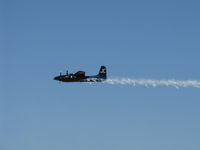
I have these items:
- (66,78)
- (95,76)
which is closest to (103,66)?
(95,76)

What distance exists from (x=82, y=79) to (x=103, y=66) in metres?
20.8

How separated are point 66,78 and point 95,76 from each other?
42.2 ft

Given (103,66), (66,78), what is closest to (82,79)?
(66,78)

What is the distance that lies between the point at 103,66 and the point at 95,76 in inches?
461

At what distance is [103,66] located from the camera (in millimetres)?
157000

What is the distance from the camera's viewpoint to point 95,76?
147m

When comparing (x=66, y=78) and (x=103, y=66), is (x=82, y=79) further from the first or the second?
(x=103, y=66)

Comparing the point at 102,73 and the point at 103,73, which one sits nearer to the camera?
the point at 102,73

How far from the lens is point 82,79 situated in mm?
138875

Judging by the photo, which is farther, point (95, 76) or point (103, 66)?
point (103, 66)

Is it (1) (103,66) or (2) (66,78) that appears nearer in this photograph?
(2) (66,78)

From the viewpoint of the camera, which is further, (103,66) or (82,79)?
(103,66)

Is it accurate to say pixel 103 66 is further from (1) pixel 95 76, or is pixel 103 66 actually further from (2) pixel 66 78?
(2) pixel 66 78

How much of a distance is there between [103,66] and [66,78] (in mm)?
22339
